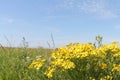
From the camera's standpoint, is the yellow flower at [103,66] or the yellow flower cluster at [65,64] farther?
the yellow flower at [103,66]

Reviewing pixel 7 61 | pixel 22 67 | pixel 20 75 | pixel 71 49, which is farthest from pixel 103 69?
pixel 7 61

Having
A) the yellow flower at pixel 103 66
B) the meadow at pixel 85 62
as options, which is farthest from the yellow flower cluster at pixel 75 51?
the yellow flower at pixel 103 66

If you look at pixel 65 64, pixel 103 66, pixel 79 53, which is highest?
pixel 79 53

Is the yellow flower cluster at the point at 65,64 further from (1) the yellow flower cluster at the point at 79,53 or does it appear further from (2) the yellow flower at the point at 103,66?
(2) the yellow flower at the point at 103,66

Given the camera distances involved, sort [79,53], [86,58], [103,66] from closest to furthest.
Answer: [79,53] < [86,58] < [103,66]

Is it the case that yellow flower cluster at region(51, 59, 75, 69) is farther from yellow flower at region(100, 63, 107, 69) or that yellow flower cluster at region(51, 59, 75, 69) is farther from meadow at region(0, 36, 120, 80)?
yellow flower at region(100, 63, 107, 69)

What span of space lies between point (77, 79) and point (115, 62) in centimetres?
75

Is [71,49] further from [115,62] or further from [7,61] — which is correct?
[7,61]

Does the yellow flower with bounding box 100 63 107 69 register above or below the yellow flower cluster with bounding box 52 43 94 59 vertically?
below

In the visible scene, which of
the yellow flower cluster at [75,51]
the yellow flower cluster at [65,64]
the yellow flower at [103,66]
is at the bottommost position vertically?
the yellow flower at [103,66]

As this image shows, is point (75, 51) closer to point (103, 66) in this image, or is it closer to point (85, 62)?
point (85, 62)

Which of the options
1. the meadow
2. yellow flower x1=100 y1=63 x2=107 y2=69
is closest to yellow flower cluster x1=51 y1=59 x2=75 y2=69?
the meadow

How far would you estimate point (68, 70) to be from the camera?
5484 millimetres


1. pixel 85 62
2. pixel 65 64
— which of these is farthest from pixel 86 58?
pixel 65 64
